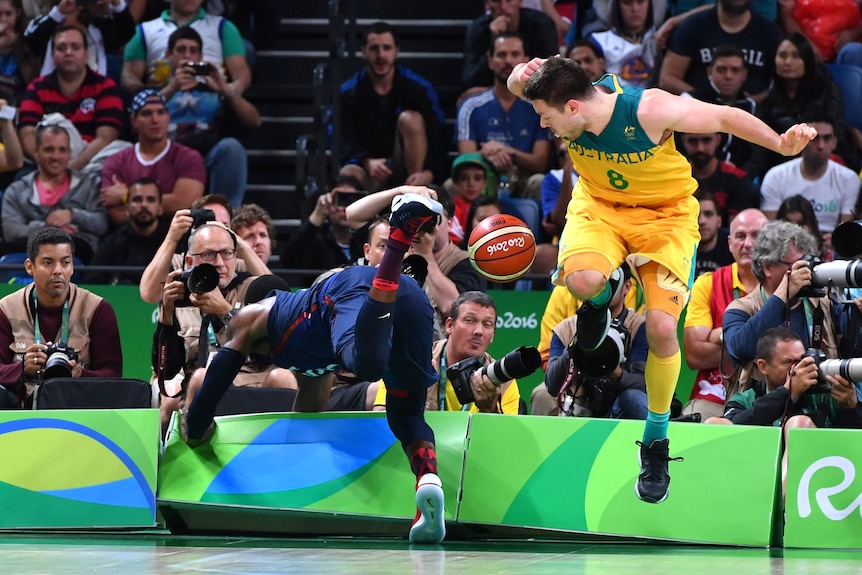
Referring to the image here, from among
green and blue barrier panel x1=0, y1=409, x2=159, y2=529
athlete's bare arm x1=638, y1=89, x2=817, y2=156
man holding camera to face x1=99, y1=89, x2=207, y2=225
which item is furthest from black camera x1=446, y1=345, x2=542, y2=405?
man holding camera to face x1=99, y1=89, x2=207, y2=225

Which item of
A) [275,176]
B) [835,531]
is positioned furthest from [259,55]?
[835,531]

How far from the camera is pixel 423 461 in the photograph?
643cm

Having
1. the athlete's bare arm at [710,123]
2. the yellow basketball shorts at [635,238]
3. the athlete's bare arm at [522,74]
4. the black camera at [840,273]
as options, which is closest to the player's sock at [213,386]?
the yellow basketball shorts at [635,238]

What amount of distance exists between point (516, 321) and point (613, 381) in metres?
2.31

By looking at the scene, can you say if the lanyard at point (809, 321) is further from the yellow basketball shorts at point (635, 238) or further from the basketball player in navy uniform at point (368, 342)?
the basketball player in navy uniform at point (368, 342)

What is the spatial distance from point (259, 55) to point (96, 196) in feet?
9.01

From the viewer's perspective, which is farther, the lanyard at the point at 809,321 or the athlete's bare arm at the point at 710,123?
the lanyard at the point at 809,321

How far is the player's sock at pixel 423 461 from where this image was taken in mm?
6402

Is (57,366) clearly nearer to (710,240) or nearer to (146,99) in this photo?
(146,99)

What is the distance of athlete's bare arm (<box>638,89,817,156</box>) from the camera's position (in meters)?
5.86

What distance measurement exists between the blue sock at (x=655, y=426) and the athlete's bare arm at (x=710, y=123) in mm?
1362

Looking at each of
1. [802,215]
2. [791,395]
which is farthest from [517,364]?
[802,215]

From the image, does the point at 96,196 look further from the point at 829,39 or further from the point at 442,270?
the point at 829,39

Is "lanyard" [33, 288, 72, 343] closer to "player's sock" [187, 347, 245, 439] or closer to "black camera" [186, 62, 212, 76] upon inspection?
"player's sock" [187, 347, 245, 439]
